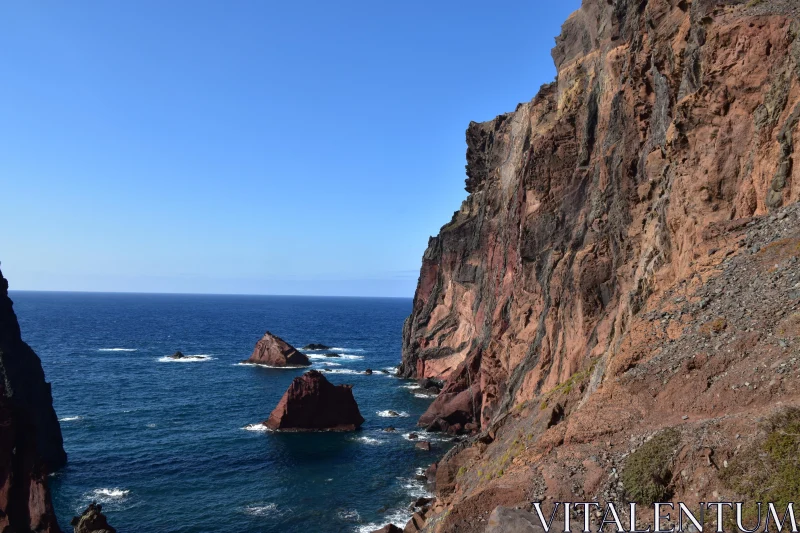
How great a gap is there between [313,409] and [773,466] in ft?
167

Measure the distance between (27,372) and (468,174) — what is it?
7399 centimetres

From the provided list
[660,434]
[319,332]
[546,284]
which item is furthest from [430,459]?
[319,332]

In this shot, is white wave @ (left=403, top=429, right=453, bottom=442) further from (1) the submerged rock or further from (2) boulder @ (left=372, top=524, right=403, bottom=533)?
(1) the submerged rock

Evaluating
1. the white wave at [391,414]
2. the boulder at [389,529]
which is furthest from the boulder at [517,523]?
the white wave at [391,414]

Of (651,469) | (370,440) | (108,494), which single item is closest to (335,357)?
(370,440)

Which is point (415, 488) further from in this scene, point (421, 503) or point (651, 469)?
point (651, 469)

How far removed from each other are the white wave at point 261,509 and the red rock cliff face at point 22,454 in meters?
11.6

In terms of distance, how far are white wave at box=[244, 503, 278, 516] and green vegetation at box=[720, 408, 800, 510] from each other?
3221cm

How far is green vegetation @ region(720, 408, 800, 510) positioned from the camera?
1092cm

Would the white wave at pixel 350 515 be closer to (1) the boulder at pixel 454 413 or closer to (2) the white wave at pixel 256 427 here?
(1) the boulder at pixel 454 413

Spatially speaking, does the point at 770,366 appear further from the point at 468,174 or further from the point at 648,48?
the point at 468,174

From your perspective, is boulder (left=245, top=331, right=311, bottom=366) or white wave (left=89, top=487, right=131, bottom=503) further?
boulder (left=245, top=331, right=311, bottom=366)

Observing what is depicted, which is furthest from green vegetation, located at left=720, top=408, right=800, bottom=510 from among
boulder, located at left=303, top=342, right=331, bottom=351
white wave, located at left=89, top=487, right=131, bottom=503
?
boulder, located at left=303, top=342, right=331, bottom=351

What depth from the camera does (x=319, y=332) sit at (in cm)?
16575
